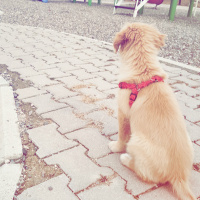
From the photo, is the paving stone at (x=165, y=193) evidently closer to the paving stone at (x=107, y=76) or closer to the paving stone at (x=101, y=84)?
the paving stone at (x=101, y=84)

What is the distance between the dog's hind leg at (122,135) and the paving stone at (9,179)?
2.95 feet

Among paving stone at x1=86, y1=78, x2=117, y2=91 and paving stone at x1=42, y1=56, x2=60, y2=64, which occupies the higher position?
paving stone at x1=42, y1=56, x2=60, y2=64

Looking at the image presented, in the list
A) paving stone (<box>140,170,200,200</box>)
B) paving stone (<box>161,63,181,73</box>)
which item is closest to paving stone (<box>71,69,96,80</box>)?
paving stone (<box>161,63,181,73</box>)

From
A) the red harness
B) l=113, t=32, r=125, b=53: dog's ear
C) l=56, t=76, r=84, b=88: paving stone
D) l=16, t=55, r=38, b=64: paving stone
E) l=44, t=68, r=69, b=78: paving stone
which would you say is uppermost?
l=113, t=32, r=125, b=53: dog's ear

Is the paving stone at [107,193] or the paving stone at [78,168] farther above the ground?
the paving stone at [78,168]

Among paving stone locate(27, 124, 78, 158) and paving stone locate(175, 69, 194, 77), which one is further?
paving stone locate(175, 69, 194, 77)

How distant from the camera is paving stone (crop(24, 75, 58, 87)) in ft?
13.3

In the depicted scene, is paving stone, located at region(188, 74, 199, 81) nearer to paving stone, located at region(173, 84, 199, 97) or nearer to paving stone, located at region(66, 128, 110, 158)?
paving stone, located at region(173, 84, 199, 97)

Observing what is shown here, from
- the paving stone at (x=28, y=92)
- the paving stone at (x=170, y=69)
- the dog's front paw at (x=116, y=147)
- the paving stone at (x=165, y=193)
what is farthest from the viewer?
the paving stone at (x=170, y=69)

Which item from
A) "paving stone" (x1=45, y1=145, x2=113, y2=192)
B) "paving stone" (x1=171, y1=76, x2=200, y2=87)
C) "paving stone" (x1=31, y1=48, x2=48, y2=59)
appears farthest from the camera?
"paving stone" (x1=31, y1=48, x2=48, y2=59)

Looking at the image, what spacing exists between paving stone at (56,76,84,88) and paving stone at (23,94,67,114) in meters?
0.52

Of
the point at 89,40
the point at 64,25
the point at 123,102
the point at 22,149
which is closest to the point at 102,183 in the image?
the point at 123,102

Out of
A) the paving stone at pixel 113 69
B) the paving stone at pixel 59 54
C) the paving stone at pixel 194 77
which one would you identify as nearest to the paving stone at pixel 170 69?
the paving stone at pixel 194 77

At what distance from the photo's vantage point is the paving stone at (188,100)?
12.0 ft
